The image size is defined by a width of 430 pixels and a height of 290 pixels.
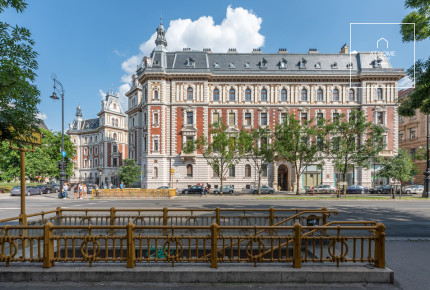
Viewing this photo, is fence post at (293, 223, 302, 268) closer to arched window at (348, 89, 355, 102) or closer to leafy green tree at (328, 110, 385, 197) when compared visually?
leafy green tree at (328, 110, 385, 197)

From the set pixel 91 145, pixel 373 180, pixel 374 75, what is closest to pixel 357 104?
pixel 374 75

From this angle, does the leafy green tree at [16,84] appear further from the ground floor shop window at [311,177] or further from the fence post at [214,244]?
the ground floor shop window at [311,177]

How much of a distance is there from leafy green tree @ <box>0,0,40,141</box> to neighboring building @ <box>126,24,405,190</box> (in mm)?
26500

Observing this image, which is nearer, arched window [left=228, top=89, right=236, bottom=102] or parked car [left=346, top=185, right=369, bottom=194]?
parked car [left=346, top=185, right=369, bottom=194]

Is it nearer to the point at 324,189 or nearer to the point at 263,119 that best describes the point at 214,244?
the point at 324,189

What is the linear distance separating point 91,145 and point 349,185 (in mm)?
64167

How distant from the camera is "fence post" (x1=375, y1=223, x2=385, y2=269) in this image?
5039 mm

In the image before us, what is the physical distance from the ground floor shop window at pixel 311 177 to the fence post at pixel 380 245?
31.6 meters

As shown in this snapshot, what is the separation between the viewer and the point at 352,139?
25266 millimetres

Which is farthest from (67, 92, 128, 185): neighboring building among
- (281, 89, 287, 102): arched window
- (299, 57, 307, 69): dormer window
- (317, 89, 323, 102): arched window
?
(317, 89, 323, 102): arched window

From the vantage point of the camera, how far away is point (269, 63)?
3669 centimetres

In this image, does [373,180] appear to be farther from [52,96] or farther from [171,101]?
[52,96]

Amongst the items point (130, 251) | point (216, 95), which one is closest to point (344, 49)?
point (216, 95)

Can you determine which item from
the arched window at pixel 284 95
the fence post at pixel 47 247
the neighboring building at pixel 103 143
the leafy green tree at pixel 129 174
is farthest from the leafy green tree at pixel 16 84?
the neighboring building at pixel 103 143
